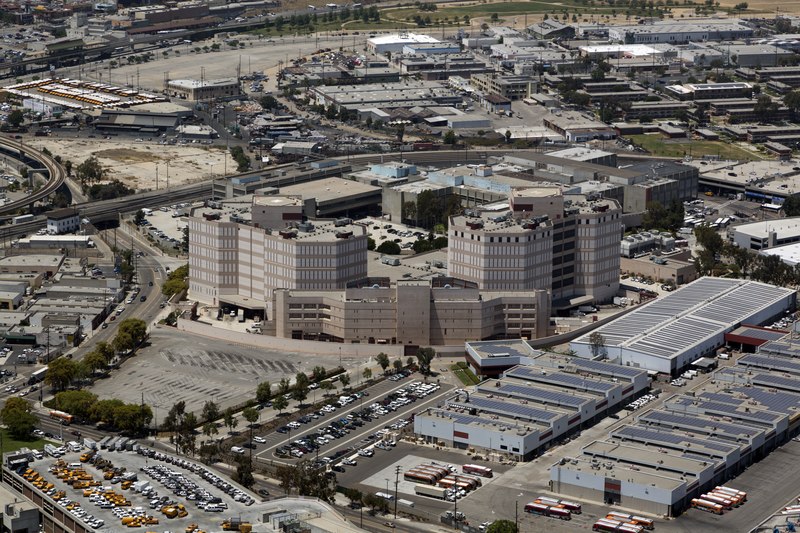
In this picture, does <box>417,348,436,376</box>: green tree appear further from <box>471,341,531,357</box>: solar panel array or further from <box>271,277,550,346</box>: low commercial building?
<box>271,277,550,346</box>: low commercial building

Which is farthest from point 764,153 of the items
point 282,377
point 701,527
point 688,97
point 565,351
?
point 701,527

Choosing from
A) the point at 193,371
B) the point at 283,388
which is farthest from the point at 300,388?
the point at 193,371

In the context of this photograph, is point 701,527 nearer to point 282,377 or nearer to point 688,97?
point 282,377

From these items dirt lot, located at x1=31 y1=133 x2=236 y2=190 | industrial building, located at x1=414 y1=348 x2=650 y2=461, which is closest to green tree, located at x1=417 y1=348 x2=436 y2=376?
industrial building, located at x1=414 y1=348 x2=650 y2=461

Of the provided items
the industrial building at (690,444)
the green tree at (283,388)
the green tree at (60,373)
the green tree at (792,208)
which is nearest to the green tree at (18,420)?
the green tree at (60,373)

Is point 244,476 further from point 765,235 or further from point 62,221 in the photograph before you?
point 765,235

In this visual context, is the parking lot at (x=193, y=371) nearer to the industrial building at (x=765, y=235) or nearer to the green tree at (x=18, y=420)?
the green tree at (x=18, y=420)
